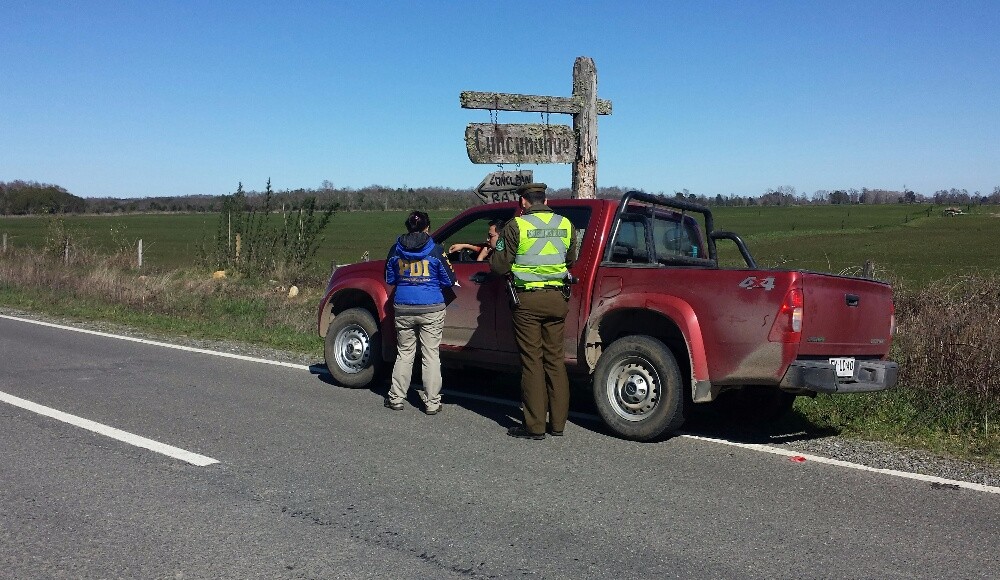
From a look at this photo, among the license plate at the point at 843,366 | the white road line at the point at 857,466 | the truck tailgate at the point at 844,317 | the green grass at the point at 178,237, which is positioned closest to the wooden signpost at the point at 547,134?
the white road line at the point at 857,466

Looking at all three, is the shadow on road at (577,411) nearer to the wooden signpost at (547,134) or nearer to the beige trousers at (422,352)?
the beige trousers at (422,352)

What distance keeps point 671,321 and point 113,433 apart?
4.18 m

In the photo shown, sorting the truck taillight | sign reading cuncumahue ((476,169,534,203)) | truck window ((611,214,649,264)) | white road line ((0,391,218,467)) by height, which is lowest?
white road line ((0,391,218,467))

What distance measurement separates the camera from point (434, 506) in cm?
492

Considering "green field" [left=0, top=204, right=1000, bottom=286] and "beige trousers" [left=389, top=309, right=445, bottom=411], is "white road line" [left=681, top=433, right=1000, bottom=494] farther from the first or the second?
"green field" [left=0, top=204, right=1000, bottom=286]

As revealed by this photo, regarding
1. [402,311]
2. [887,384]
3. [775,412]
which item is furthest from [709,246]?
[402,311]

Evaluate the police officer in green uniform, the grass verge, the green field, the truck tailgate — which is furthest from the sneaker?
the green field

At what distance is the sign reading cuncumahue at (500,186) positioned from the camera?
10.9 metres

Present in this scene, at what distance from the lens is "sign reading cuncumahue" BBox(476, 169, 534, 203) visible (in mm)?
10906

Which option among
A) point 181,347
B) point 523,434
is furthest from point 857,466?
point 181,347

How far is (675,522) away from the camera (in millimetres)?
4754

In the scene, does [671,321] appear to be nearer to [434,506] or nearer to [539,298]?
[539,298]

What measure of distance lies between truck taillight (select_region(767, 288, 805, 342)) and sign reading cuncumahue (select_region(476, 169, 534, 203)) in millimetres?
5347

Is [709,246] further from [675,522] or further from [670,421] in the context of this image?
[675,522]
